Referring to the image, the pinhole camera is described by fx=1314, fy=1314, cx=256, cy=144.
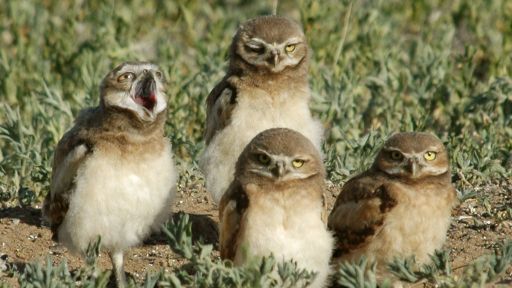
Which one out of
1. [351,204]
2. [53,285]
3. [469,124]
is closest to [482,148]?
[469,124]

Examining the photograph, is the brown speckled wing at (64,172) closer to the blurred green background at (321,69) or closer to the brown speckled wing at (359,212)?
the blurred green background at (321,69)

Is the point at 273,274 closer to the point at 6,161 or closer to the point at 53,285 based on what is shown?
the point at 53,285

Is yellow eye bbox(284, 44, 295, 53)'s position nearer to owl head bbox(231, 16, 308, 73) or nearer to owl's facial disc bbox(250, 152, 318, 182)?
owl head bbox(231, 16, 308, 73)

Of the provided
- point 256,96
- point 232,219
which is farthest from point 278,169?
point 256,96

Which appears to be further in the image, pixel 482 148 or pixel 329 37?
pixel 329 37

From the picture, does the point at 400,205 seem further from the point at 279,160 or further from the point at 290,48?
the point at 290,48

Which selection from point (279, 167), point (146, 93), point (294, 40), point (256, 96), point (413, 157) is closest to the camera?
point (279, 167)

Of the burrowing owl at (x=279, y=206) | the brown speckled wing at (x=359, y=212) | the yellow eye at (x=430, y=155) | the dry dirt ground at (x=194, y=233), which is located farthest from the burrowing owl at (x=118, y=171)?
the yellow eye at (x=430, y=155)

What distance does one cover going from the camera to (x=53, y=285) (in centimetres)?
759

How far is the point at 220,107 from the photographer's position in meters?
10.2

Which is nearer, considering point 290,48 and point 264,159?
point 264,159

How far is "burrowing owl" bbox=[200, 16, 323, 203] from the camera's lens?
1000cm

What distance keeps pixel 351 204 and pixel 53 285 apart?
234 centimetres

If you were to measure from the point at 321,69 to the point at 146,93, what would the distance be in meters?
4.38
